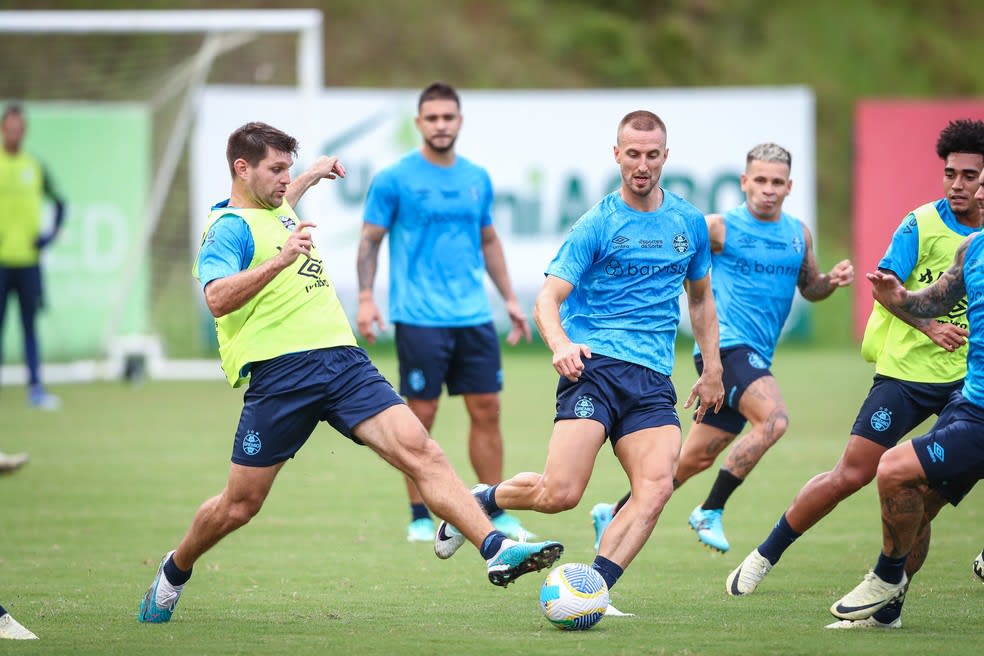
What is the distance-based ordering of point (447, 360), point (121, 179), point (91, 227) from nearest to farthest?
1. point (447, 360)
2. point (91, 227)
3. point (121, 179)

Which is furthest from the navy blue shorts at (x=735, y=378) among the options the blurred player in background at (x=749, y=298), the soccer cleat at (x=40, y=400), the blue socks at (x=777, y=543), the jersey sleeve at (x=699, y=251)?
the soccer cleat at (x=40, y=400)

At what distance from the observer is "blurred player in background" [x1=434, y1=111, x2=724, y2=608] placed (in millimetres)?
6660

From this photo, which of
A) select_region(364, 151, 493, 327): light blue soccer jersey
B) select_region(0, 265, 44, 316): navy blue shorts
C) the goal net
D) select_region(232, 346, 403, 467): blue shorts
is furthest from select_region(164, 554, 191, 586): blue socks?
the goal net

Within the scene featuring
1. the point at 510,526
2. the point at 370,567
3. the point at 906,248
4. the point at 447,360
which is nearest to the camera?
the point at 906,248

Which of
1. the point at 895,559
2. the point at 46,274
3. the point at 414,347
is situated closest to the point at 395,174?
the point at 414,347

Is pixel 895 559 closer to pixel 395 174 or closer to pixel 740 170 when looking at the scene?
pixel 395 174

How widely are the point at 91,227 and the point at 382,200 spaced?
1209cm

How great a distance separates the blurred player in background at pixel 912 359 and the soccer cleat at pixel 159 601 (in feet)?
9.18

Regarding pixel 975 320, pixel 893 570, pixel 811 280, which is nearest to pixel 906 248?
pixel 975 320

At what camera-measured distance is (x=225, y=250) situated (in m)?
6.45

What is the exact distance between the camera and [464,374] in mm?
9648

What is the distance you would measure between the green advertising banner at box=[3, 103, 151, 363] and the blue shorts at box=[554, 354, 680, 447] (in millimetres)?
14055

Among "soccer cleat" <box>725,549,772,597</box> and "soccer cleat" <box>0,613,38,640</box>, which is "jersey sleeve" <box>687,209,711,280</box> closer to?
"soccer cleat" <box>725,549,772,597</box>

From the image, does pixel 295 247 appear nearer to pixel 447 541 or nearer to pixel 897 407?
pixel 447 541
